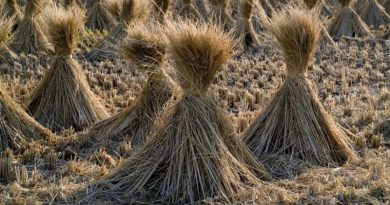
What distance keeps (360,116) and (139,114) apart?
2211 millimetres

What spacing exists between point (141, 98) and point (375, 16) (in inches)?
329

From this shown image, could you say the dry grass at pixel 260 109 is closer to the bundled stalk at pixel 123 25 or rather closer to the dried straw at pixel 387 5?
the bundled stalk at pixel 123 25

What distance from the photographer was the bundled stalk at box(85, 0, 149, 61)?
28.2ft

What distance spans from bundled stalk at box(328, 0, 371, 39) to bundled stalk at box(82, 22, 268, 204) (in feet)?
23.2

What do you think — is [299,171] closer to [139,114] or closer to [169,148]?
[169,148]

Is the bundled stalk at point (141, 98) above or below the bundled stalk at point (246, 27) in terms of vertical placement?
below

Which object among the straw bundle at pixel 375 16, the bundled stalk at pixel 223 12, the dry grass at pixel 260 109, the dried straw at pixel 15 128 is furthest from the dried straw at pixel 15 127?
the straw bundle at pixel 375 16

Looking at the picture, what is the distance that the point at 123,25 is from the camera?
8.88 metres

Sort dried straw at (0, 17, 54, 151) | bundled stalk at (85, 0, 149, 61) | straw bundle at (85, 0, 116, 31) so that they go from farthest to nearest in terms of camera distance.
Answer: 1. straw bundle at (85, 0, 116, 31)
2. bundled stalk at (85, 0, 149, 61)
3. dried straw at (0, 17, 54, 151)

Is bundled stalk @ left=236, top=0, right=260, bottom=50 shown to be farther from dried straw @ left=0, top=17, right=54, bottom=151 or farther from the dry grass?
dried straw @ left=0, top=17, right=54, bottom=151

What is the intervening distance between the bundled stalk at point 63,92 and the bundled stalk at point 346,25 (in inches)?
242

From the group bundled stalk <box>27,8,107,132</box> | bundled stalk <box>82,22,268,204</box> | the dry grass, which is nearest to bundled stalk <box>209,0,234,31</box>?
the dry grass

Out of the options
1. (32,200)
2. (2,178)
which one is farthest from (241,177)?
(2,178)

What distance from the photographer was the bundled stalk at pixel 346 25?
35.8ft
